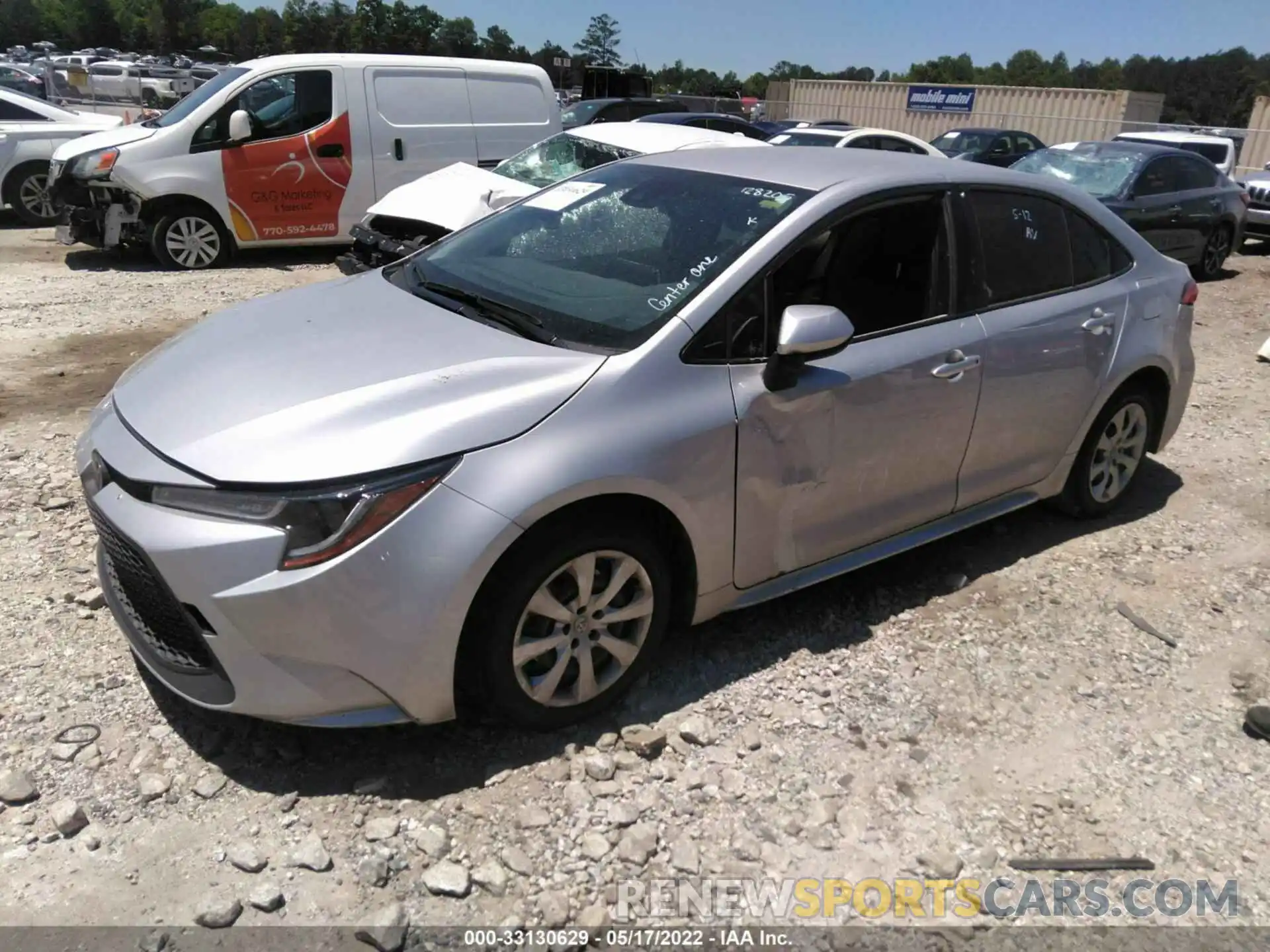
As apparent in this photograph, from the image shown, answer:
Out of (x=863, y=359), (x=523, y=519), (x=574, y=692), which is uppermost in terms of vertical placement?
(x=863, y=359)

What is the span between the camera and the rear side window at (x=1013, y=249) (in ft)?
12.5

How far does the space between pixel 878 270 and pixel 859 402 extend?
1.77 ft

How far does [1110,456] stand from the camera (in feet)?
15.4

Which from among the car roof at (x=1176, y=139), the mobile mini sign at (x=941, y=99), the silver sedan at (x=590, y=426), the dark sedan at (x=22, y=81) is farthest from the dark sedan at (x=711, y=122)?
the mobile mini sign at (x=941, y=99)

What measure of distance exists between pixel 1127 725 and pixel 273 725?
276 centimetres

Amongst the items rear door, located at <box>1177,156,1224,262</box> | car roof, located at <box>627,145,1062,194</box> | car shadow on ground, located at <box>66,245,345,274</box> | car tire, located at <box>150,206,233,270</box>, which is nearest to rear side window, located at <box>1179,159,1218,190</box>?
rear door, located at <box>1177,156,1224,262</box>

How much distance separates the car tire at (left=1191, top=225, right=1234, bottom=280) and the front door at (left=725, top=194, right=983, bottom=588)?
388 inches

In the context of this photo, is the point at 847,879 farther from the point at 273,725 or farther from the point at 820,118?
the point at 820,118

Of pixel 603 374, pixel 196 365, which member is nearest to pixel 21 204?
pixel 196 365

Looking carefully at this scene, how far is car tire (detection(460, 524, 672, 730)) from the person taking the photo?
107 inches

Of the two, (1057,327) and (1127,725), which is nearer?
(1127,725)

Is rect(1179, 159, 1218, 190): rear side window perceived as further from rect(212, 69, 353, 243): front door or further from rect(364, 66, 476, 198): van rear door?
rect(212, 69, 353, 243): front door

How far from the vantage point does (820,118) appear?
121ft

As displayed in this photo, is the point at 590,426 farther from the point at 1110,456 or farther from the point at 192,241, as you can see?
the point at 192,241
